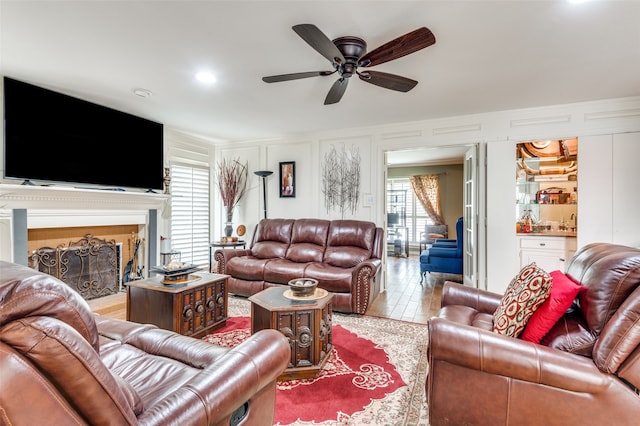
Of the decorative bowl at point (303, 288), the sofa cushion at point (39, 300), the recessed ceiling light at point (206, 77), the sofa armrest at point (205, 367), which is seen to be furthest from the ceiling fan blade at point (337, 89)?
the sofa cushion at point (39, 300)

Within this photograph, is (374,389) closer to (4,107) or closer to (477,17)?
(477,17)

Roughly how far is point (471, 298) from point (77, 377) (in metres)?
2.32

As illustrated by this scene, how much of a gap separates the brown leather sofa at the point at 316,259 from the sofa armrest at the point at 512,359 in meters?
1.92

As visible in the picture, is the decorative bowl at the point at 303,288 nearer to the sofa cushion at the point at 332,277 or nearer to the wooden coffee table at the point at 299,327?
the wooden coffee table at the point at 299,327

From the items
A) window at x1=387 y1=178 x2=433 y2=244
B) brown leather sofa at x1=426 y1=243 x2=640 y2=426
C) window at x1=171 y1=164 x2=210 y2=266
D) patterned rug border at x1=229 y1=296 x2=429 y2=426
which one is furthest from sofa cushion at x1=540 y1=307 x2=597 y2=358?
window at x1=387 y1=178 x2=433 y2=244

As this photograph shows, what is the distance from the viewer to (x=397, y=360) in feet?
7.78

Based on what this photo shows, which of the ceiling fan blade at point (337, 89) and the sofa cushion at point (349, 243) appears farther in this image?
the sofa cushion at point (349, 243)

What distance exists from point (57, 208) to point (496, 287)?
207 inches

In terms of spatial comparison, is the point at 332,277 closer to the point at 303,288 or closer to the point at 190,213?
the point at 303,288

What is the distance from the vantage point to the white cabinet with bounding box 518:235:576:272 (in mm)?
3635

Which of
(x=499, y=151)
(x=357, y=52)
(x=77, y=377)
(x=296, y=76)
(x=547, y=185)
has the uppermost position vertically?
(x=357, y=52)

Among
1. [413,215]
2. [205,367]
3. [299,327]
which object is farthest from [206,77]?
[413,215]

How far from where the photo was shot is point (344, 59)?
2094 millimetres

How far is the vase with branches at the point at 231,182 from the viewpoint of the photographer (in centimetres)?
533
